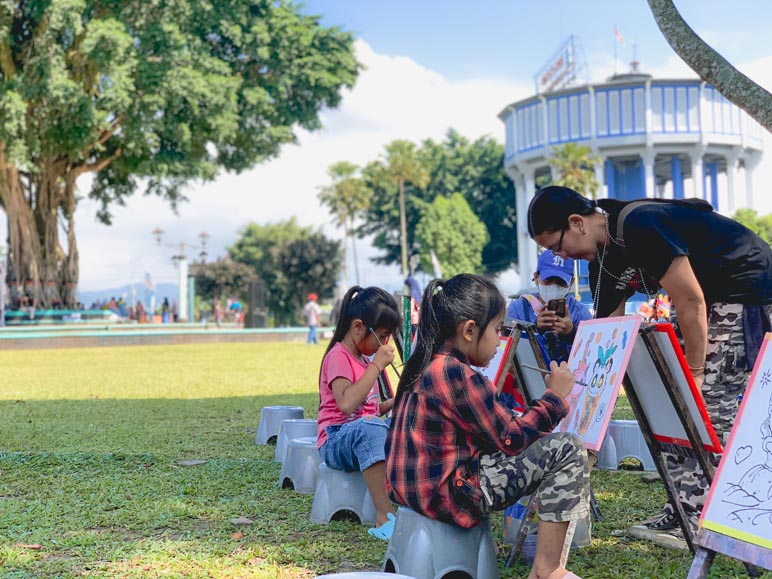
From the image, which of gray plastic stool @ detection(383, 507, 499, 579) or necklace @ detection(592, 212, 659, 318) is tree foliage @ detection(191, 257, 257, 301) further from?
gray plastic stool @ detection(383, 507, 499, 579)

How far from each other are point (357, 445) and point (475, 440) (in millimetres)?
1183

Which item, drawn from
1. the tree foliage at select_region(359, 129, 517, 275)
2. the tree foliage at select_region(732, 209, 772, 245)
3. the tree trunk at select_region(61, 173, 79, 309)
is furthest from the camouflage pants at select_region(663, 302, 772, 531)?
the tree foliage at select_region(359, 129, 517, 275)

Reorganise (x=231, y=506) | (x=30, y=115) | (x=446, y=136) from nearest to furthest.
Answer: (x=231, y=506)
(x=30, y=115)
(x=446, y=136)

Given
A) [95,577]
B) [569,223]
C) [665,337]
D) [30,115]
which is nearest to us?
[665,337]

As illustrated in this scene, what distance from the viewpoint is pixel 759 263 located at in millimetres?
3592

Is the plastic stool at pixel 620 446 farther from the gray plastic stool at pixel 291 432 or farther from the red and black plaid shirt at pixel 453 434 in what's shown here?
the red and black plaid shirt at pixel 453 434

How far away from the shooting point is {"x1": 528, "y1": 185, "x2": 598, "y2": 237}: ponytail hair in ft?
12.2

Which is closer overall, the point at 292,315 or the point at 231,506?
the point at 231,506

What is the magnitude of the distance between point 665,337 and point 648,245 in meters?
0.41

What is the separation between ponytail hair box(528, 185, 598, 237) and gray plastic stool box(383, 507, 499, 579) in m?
1.30

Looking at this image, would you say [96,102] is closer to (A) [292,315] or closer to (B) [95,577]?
(B) [95,577]

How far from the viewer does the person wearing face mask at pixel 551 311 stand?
4.32 meters

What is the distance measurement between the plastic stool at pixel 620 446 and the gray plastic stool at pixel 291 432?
200 centimetres

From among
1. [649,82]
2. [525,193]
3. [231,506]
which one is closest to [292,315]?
[525,193]
